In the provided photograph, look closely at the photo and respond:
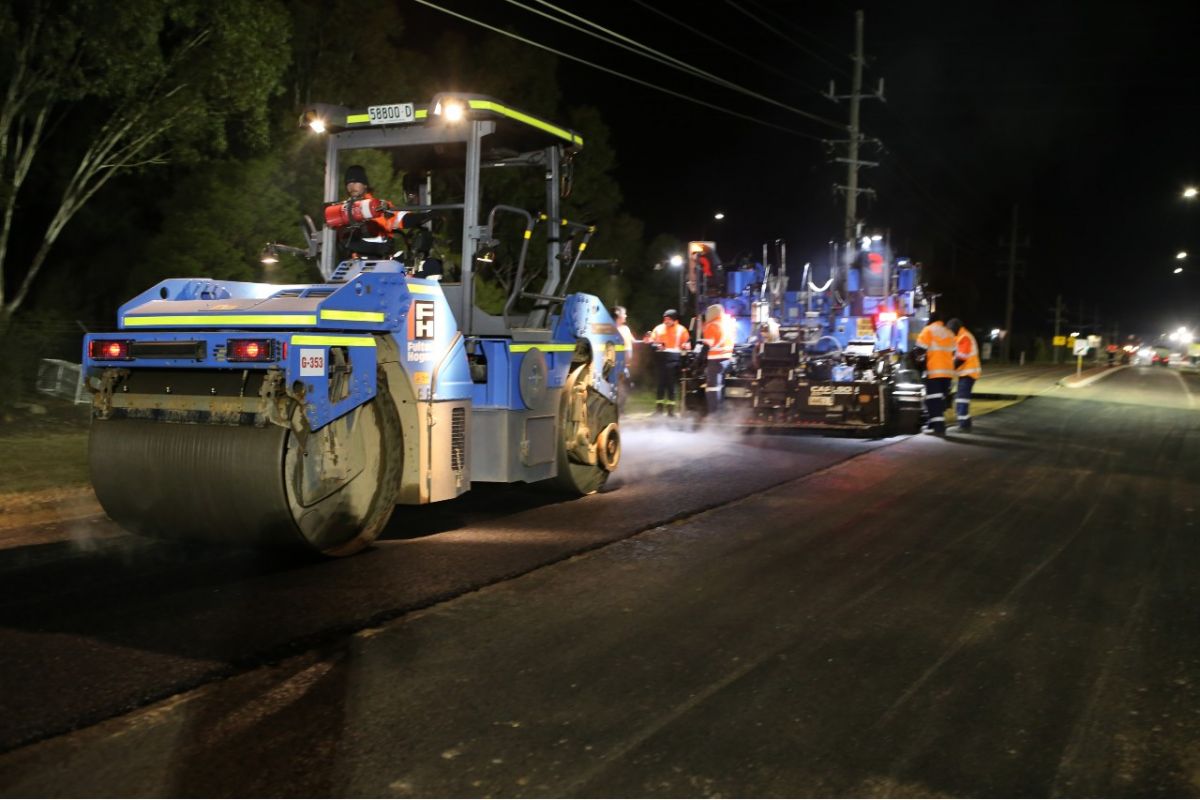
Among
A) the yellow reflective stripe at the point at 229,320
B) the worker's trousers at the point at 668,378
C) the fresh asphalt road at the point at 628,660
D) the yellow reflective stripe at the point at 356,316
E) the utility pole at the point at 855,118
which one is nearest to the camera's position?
the fresh asphalt road at the point at 628,660

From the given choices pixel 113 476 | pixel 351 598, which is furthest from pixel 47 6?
pixel 351 598

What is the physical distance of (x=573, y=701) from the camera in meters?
4.25

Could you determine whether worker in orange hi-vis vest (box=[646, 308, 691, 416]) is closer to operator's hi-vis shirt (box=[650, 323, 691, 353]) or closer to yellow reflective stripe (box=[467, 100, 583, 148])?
operator's hi-vis shirt (box=[650, 323, 691, 353])

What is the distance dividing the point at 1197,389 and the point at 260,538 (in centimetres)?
3489

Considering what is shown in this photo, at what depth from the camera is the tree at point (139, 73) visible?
43.0ft

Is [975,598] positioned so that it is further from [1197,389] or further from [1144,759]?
[1197,389]

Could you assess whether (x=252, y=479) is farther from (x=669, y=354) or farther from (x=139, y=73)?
(x=669, y=354)

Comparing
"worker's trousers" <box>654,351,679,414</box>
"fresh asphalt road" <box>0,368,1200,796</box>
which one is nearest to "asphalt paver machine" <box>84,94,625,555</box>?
"fresh asphalt road" <box>0,368,1200,796</box>

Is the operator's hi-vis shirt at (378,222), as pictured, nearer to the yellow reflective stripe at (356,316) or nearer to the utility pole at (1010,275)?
the yellow reflective stripe at (356,316)

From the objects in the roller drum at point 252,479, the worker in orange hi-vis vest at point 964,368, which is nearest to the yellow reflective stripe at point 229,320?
the roller drum at point 252,479

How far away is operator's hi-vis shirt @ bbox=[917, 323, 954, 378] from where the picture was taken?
15.6 metres

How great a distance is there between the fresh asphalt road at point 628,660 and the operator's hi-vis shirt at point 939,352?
→ 7262 mm

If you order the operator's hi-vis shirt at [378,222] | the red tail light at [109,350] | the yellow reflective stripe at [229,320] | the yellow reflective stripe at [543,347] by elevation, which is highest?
the operator's hi-vis shirt at [378,222]

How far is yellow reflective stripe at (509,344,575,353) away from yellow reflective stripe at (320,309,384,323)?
153cm
